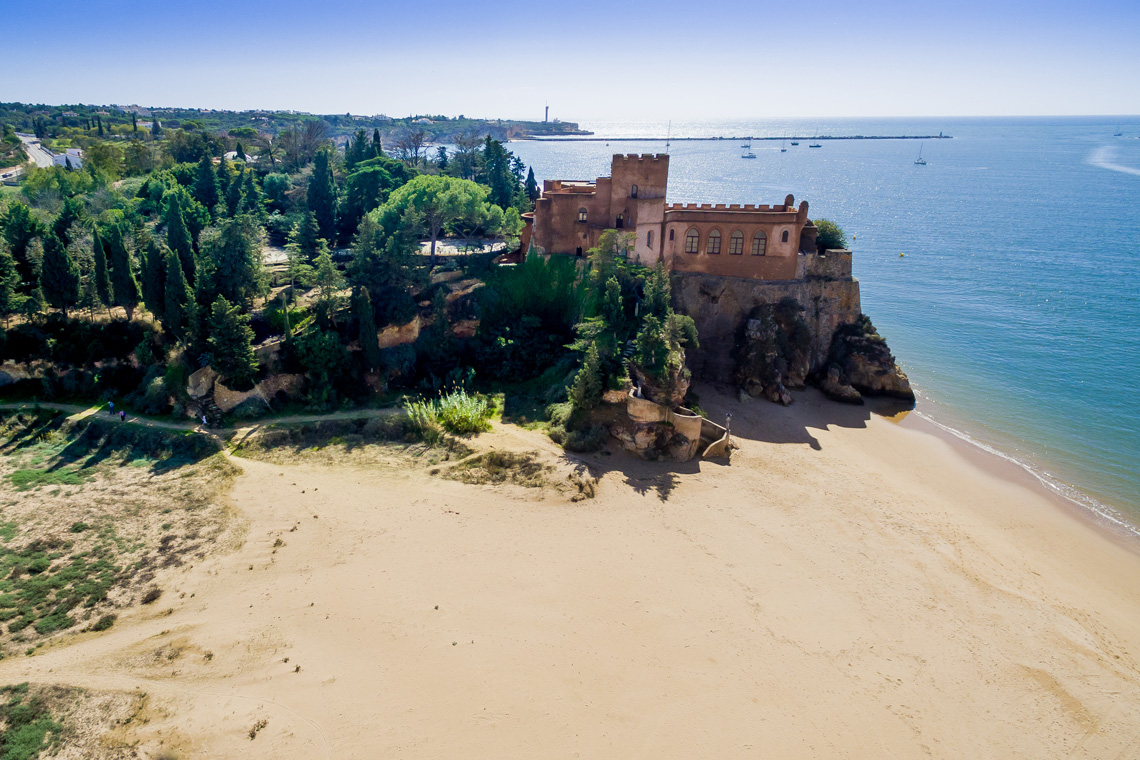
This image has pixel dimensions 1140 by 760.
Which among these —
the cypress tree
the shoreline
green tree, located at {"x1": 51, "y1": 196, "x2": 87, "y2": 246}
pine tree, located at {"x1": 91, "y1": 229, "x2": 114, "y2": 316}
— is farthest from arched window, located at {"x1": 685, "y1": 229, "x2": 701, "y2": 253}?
green tree, located at {"x1": 51, "y1": 196, "x2": 87, "y2": 246}

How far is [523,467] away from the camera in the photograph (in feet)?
102

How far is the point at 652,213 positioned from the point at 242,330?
2639 centimetres

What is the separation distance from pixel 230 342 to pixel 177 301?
427cm

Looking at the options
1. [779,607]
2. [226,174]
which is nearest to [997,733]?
[779,607]

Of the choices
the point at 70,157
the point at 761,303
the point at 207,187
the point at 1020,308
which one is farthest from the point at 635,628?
the point at 70,157

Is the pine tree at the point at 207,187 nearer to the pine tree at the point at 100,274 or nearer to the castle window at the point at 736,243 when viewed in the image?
the pine tree at the point at 100,274

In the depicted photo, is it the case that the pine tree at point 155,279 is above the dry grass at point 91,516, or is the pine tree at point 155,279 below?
above

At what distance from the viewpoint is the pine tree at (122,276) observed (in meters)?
36.4

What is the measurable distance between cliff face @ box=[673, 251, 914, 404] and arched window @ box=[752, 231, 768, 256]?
2.13 m

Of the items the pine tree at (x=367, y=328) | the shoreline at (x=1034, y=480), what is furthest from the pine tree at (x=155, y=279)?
the shoreline at (x=1034, y=480)

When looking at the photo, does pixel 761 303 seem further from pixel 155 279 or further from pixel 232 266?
pixel 155 279

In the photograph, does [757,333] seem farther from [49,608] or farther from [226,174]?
[226,174]

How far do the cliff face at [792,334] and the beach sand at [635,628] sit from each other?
12.0 meters

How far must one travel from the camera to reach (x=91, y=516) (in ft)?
89.4
